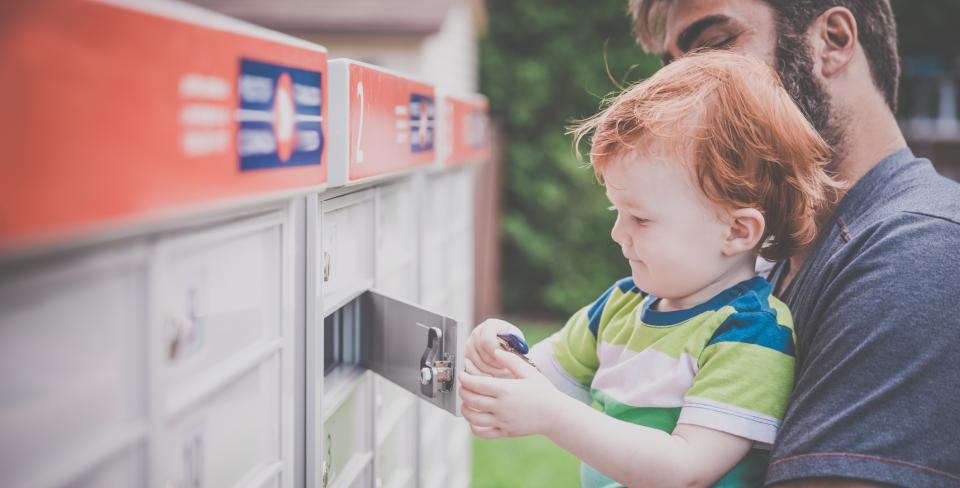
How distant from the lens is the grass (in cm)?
A: 558

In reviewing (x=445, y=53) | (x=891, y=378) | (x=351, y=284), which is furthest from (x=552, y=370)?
(x=445, y=53)

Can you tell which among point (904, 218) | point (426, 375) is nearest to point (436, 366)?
point (426, 375)

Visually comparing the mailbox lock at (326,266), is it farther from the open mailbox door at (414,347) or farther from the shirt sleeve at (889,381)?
the shirt sleeve at (889,381)

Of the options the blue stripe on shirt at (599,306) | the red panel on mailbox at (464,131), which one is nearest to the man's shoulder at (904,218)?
the blue stripe on shirt at (599,306)

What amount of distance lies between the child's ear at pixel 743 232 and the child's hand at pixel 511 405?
1.63 feet

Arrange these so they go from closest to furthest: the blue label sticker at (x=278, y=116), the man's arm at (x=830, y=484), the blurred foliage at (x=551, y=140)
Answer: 1. the blue label sticker at (x=278, y=116)
2. the man's arm at (x=830, y=484)
3. the blurred foliage at (x=551, y=140)

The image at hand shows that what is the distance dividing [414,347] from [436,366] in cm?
11

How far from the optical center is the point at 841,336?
1594 mm

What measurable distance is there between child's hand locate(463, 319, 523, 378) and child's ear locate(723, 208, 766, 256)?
0.49 m

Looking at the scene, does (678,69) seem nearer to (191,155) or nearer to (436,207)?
(191,155)

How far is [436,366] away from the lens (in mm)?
1842

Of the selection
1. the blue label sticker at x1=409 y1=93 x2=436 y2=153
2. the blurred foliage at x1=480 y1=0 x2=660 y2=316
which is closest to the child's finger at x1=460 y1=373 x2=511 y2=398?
the blue label sticker at x1=409 y1=93 x2=436 y2=153

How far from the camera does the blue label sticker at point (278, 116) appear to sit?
1181mm

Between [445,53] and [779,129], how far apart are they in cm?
747
